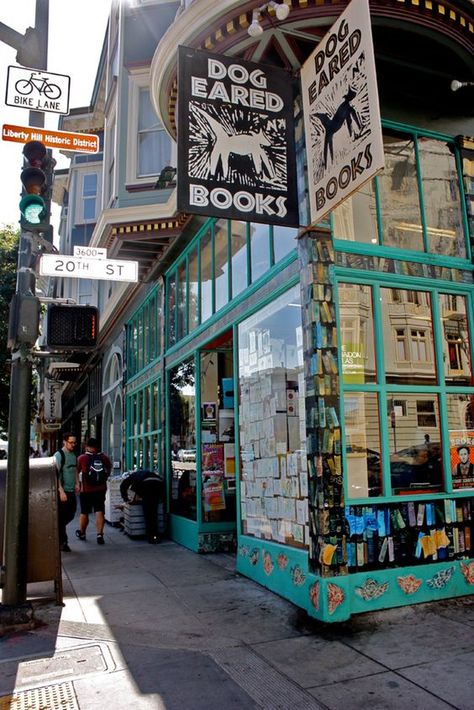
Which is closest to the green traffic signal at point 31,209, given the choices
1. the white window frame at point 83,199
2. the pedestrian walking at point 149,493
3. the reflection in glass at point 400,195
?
the reflection in glass at point 400,195

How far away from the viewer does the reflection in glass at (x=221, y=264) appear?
831cm

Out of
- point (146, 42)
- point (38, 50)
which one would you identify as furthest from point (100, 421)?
point (38, 50)

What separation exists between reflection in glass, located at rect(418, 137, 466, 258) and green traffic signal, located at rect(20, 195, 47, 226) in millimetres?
4209

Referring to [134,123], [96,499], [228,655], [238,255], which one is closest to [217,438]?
[96,499]

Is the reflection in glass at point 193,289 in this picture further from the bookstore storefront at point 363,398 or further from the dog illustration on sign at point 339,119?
the dog illustration on sign at point 339,119

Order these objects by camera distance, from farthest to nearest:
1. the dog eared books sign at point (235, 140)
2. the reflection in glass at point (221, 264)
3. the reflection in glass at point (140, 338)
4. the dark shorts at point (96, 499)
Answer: the reflection in glass at point (140, 338) < the dark shorts at point (96, 499) < the reflection in glass at point (221, 264) < the dog eared books sign at point (235, 140)

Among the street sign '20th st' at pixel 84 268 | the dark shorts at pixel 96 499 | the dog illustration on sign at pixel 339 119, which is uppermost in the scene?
the dog illustration on sign at pixel 339 119

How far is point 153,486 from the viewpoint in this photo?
394 inches

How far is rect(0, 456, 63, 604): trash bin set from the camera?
5652 mm

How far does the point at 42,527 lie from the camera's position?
18.8ft

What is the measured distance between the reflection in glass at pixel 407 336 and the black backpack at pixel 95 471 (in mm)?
5994

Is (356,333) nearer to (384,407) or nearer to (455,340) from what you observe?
(384,407)

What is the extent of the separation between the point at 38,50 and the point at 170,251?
4917 millimetres

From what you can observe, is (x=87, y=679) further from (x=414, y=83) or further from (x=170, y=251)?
(x=170, y=251)
